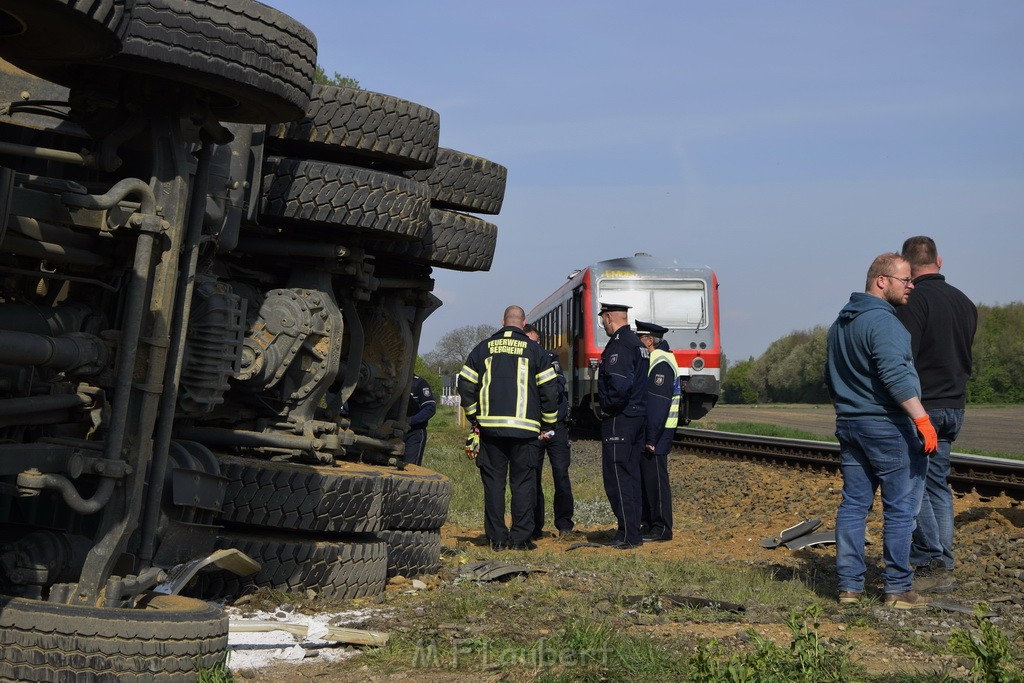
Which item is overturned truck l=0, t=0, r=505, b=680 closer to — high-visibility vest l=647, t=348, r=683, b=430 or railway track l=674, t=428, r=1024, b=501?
high-visibility vest l=647, t=348, r=683, b=430

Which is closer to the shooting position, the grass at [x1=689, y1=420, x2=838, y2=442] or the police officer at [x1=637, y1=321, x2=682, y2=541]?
the police officer at [x1=637, y1=321, x2=682, y2=541]

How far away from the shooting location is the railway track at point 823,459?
1168 cm

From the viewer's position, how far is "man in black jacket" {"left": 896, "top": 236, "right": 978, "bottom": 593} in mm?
7410

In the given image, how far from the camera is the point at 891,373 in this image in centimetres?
637

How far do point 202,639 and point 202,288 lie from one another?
1763 millimetres

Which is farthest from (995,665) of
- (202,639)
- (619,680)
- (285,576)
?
(285,576)

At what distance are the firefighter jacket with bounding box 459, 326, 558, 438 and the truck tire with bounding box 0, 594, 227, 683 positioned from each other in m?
5.48

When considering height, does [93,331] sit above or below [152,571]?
above

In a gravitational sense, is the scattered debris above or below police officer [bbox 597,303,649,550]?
below

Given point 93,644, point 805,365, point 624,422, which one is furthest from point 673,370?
point 805,365

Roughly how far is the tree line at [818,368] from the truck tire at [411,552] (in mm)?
31572

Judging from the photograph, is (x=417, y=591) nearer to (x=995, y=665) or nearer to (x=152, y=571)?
(x=152, y=571)

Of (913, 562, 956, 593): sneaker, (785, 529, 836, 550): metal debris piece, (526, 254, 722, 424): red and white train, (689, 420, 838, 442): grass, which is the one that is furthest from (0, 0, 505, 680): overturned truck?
(689, 420, 838, 442): grass

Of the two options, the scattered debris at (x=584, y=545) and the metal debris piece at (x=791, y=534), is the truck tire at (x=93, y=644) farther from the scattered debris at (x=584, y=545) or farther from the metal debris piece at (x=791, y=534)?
the metal debris piece at (x=791, y=534)
